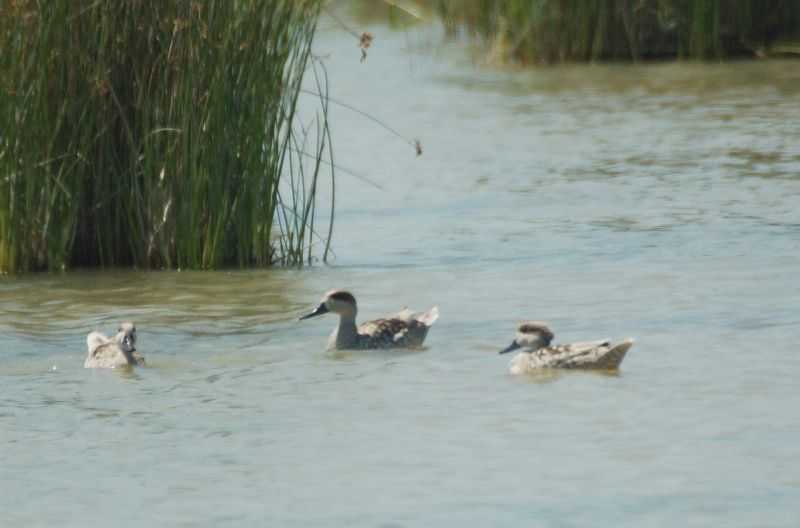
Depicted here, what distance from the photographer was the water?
5512mm

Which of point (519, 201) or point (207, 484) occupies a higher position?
point (519, 201)

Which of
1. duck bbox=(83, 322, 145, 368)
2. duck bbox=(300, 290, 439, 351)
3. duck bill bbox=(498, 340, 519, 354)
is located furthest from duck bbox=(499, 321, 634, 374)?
duck bbox=(83, 322, 145, 368)

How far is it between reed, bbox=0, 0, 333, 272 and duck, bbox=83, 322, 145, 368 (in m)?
2.09

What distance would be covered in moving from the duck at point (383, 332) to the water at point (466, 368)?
9cm

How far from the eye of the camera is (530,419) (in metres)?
6.43

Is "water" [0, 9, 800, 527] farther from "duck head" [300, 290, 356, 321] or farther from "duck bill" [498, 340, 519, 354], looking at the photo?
"duck head" [300, 290, 356, 321]

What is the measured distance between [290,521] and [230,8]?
16.5ft

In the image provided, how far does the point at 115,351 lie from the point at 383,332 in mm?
1282

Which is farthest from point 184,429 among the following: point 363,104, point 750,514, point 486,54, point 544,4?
point 486,54

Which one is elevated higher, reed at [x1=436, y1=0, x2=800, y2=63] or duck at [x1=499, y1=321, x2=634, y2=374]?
reed at [x1=436, y1=0, x2=800, y2=63]

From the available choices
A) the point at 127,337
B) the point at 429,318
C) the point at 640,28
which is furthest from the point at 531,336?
the point at 640,28

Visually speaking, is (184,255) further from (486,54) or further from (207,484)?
(486,54)

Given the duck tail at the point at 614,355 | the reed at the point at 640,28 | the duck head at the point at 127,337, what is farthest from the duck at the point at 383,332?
the reed at the point at 640,28

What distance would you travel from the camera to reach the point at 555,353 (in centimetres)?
739
